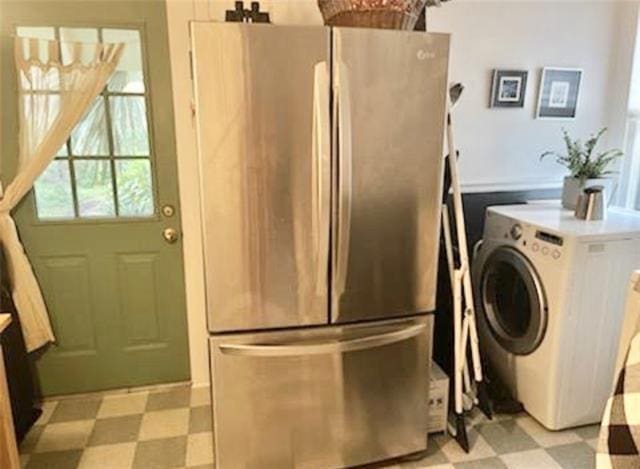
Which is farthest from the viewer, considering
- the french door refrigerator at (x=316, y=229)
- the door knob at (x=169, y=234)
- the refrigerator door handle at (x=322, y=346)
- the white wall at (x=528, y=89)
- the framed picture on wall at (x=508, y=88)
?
the framed picture on wall at (x=508, y=88)

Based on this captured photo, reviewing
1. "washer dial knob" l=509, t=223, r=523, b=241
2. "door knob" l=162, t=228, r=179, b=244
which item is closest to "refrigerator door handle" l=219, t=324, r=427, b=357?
"washer dial knob" l=509, t=223, r=523, b=241

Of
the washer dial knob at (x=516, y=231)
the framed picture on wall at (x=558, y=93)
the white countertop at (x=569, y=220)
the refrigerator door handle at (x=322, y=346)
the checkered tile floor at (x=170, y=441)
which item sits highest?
the framed picture on wall at (x=558, y=93)

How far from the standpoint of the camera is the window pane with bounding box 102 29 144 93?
6.98 feet

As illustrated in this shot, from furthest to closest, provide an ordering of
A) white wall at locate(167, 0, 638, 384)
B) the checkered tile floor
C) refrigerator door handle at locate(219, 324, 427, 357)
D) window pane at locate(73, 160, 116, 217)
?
white wall at locate(167, 0, 638, 384) < window pane at locate(73, 160, 116, 217) < the checkered tile floor < refrigerator door handle at locate(219, 324, 427, 357)

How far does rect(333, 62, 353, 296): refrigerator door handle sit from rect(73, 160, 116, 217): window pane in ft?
4.20

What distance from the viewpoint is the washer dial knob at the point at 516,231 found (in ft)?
7.37

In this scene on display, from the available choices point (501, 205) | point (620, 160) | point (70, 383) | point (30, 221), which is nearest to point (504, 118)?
point (501, 205)

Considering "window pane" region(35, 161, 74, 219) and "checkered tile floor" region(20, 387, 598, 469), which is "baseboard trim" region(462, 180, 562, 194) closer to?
"checkered tile floor" region(20, 387, 598, 469)

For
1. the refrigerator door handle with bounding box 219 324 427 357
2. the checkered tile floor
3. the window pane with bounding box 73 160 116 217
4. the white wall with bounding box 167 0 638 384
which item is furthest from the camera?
the white wall with bounding box 167 0 638 384

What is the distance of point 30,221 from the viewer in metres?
2.22

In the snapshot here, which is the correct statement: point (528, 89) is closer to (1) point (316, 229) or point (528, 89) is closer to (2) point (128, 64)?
(1) point (316, 229)

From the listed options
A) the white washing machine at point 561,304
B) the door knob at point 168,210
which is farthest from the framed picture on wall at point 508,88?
the door knob at point 168,210

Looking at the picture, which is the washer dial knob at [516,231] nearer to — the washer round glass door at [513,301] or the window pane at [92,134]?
the washer round glass door at [513,301]

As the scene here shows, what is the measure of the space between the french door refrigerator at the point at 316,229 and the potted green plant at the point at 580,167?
114 centimetres
